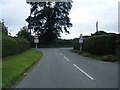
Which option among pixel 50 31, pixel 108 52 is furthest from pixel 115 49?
pixel 50 31

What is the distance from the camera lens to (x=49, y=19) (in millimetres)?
67375

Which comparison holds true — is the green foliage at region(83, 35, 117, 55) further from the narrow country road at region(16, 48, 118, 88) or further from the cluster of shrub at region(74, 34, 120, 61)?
the narrow country road at region(16, 48, 118, 88)

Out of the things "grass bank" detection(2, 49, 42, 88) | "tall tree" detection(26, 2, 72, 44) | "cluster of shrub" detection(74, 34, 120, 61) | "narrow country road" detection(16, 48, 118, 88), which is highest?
"tall tree" detection(26, 2, 72, 44)

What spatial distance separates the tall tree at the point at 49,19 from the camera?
66363 millimetres

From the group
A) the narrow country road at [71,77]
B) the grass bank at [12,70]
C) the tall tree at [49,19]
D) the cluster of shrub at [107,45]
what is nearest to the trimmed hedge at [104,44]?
the cluster of shrub at [107,45]

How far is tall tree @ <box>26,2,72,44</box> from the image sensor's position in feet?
218

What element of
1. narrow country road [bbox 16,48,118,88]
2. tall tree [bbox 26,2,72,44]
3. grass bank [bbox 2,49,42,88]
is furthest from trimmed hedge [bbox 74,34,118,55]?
tall tree [bbox 26,2,72,44]

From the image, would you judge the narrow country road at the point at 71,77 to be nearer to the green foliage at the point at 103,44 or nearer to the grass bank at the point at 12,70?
the grass bank at the point at 12,70

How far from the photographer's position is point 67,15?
70375mm

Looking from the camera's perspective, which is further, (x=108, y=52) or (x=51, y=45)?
(x=51, y=45)

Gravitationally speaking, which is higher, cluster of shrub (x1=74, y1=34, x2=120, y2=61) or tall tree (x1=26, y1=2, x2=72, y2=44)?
tall tree (x1=26, y1=2, x2=72, y2=44)

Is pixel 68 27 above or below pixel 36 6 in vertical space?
below

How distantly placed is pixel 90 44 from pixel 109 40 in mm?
5773

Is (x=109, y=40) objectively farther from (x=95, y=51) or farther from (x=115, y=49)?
(x=95, y=51)
